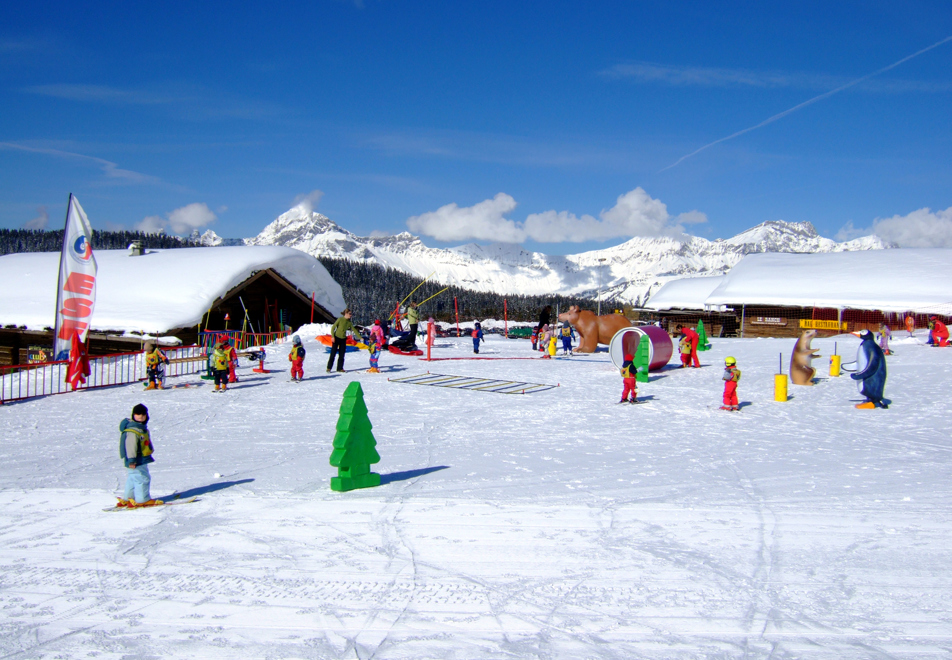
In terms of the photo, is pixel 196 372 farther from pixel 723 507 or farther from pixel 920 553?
pixel 920 553

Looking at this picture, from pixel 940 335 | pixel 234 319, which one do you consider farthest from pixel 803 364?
pixel 234 319

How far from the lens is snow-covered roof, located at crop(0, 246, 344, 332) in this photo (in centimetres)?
2553

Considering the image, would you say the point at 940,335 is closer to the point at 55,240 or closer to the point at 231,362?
the point at 231,362

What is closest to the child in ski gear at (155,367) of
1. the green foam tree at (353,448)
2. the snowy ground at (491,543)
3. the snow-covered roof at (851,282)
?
→ the snowy ground at (491,543)

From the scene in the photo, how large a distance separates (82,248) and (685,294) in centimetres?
4284

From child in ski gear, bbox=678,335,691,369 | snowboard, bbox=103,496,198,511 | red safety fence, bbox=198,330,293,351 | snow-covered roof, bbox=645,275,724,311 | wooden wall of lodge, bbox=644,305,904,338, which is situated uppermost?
snow-covered roof, bbox=645,275,724,311

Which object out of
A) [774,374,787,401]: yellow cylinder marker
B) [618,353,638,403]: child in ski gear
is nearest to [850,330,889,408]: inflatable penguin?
Result: [774,374,787,401]: yellow cylinder marker

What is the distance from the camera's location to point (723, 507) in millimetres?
6633

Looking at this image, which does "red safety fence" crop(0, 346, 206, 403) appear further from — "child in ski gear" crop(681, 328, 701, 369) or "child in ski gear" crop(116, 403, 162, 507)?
Answer: "child in ski gear" crop(681, 328, 701, 369)

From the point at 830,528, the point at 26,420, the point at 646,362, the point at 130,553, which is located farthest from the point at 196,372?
the point at 830,528

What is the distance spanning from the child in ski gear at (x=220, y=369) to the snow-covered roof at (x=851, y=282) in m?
29.8

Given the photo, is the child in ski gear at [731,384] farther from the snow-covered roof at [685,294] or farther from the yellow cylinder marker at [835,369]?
the snow-covered roof at [685,294]

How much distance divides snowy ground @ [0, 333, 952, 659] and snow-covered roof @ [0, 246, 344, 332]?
1622 cm

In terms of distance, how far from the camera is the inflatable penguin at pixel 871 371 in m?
12.5
